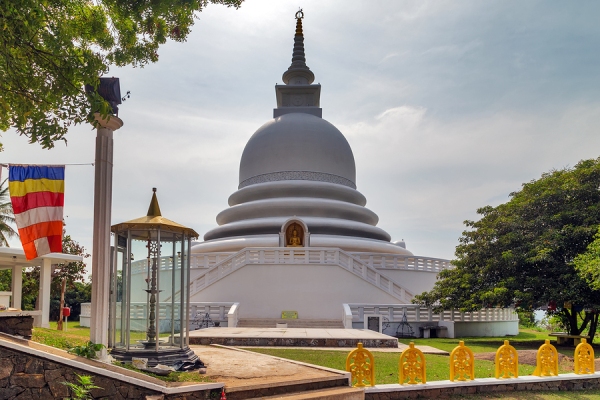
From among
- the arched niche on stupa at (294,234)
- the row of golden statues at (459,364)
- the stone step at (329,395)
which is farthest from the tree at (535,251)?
the stone step at (329,395)

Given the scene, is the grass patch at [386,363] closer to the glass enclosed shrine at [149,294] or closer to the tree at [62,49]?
the glass enclosed shrine at [149,294]

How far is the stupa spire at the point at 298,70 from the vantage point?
3900cm

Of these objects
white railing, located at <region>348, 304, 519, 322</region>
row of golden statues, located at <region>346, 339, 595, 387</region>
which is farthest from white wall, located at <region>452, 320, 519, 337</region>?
row of golden statues, located at <region>346, 339, 595, 387</region>

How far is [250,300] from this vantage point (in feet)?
76.0

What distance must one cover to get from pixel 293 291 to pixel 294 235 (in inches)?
207

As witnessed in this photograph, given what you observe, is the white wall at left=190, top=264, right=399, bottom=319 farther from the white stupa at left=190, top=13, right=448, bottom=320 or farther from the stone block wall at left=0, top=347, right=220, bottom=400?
the stone block wall at left=0, top=347, right=220, bottom=400

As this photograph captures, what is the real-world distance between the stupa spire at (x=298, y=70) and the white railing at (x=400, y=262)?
17.1 m

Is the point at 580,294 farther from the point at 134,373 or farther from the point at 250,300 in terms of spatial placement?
the point at 134,373

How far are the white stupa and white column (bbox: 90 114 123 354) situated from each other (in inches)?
567

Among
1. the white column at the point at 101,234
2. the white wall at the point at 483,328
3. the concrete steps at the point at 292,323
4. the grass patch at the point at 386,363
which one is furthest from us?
the white wall at the point at 483,328

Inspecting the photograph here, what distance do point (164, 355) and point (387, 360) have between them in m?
5.46

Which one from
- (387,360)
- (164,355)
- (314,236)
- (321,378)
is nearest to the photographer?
(321,378)

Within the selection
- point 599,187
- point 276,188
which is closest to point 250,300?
point 276,188

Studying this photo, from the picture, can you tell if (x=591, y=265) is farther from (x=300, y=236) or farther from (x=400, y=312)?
(x=300, y=236)
